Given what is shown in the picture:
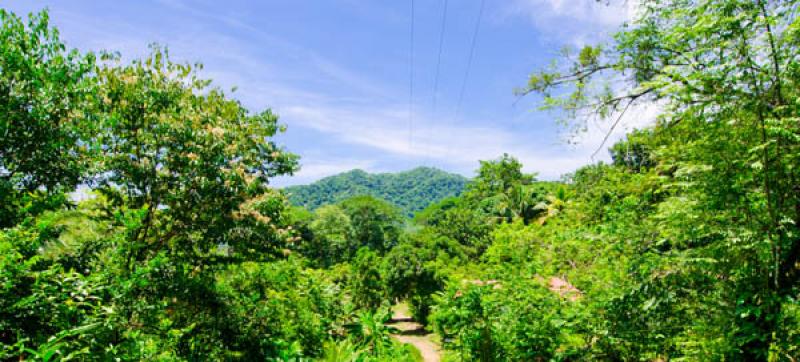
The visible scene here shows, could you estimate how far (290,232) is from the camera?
27.3 ft

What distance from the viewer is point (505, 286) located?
313 inches

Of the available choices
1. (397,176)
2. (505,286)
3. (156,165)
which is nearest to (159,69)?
(156,165)

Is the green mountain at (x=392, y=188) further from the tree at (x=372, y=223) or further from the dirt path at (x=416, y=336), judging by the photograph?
the dirt path at (x=416, y=336)

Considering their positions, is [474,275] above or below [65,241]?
below

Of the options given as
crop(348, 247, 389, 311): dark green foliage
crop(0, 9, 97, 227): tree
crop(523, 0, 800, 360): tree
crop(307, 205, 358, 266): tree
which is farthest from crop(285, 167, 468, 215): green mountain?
crop(523, 0, 800, 360): tree

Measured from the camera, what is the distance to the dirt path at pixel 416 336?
15.9m

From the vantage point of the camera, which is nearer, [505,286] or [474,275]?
[505,286]

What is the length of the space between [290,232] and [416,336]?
43.5ft

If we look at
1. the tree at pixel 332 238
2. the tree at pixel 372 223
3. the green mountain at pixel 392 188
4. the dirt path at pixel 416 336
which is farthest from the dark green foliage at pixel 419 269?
the green mountain at pixel 392 188

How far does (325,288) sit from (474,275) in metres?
4.96

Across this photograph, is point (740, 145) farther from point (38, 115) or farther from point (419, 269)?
point (419, 269)

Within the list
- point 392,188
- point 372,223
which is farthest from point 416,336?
point 392,188

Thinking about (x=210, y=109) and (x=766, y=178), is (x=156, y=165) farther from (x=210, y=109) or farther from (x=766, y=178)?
(x=766, y=178)

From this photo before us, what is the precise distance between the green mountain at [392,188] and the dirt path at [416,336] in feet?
364
